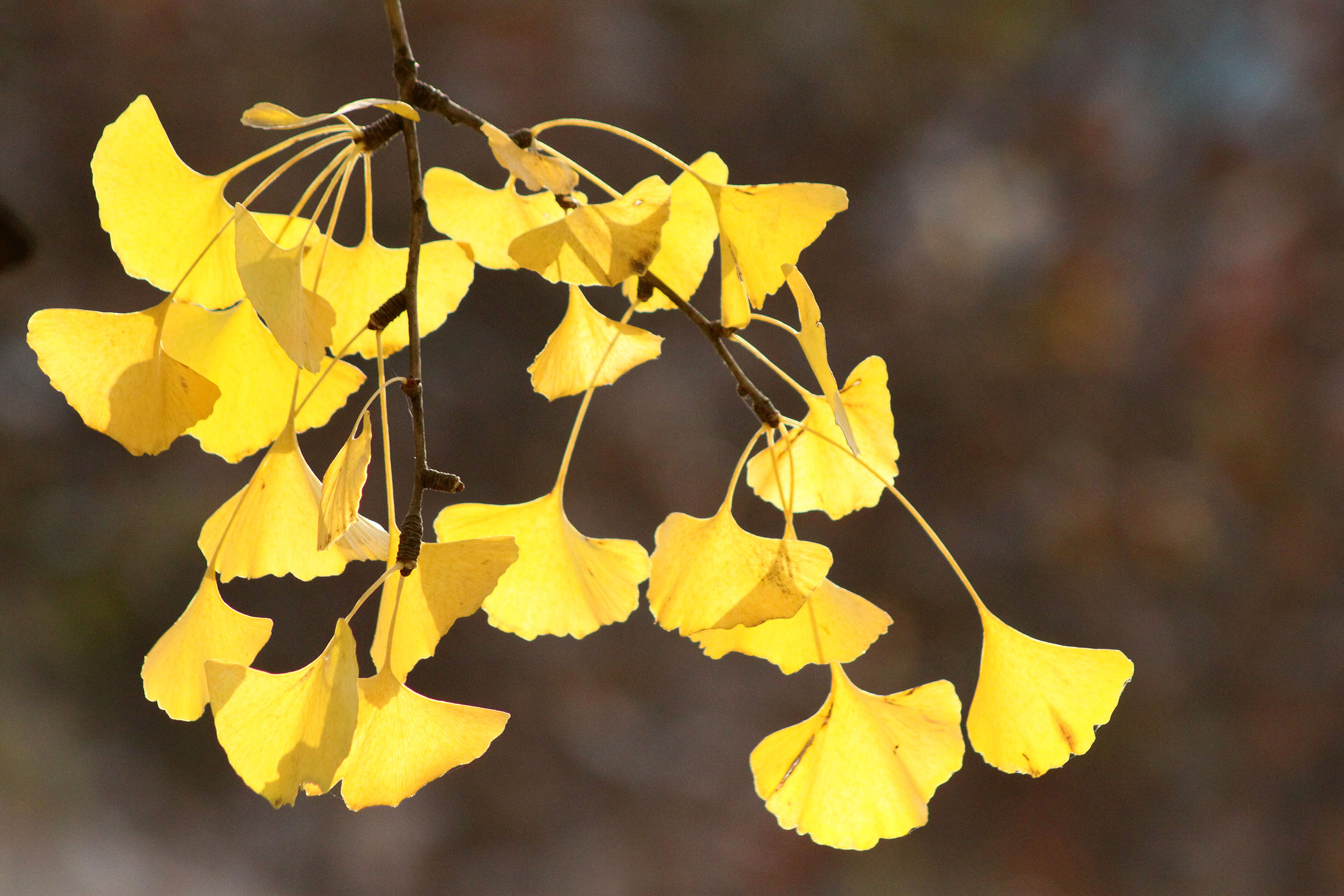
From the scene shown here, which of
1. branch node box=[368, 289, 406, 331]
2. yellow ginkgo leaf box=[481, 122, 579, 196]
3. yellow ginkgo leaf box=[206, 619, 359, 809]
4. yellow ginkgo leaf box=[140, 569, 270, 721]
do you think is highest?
yellow ginkgo leaf box=[481, 122, 579, 196]

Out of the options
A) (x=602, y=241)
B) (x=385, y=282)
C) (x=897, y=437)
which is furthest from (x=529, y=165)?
(x=897, y=437)

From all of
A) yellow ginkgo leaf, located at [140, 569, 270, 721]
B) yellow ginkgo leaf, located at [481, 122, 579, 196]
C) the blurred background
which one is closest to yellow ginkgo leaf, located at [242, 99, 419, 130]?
yellow ginkgo leaf, located at [481, 122, 579, 196]

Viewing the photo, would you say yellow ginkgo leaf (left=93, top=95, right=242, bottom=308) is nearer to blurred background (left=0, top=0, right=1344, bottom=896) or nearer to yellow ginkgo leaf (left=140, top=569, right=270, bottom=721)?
yellow ginkgo leaf (left=140, top=569, right=270, bottom=721)

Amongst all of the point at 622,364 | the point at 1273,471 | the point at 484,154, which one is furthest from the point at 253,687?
the point at 1273,471

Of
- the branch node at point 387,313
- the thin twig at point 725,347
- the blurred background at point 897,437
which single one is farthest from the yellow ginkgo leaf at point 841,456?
the blurred background at point 897,437

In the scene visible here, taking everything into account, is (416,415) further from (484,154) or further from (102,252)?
A: (102,252)
